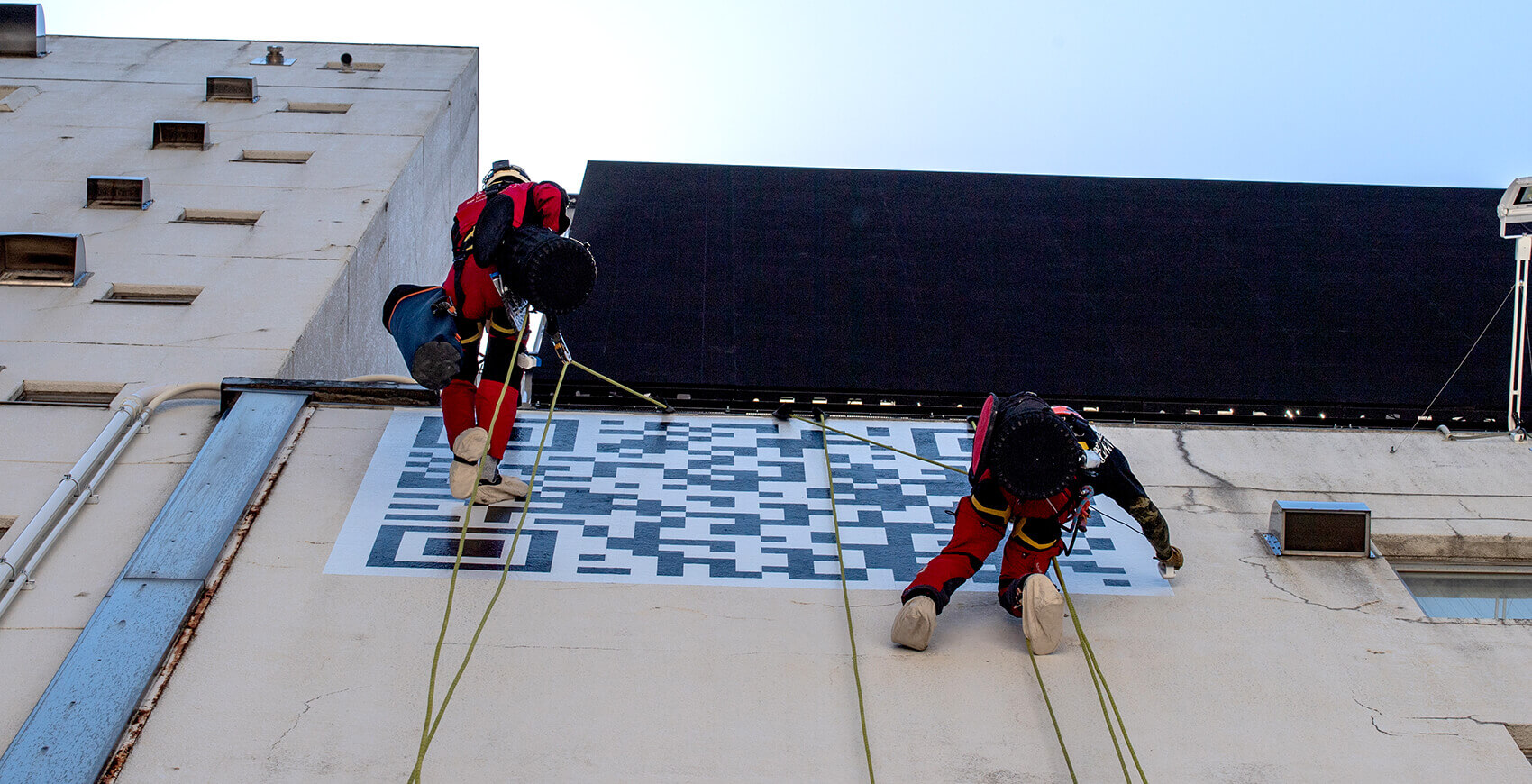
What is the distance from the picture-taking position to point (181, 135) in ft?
32.5

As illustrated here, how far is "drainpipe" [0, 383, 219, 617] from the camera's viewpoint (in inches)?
179

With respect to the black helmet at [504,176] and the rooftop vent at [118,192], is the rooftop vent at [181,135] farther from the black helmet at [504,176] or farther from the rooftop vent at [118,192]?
the black helmet at [504,176]

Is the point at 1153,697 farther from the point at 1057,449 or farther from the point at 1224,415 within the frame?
the point at 1224,415

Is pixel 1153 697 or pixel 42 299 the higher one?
pixel 42 299

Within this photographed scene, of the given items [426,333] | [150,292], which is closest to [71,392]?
[150,292]

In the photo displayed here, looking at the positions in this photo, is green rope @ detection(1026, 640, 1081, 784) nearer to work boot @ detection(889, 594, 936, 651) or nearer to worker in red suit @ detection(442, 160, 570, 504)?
work boot @ detection(889, 594, 936, 651)

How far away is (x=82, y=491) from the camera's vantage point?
508 centimetres

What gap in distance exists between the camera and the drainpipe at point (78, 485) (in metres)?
4.55

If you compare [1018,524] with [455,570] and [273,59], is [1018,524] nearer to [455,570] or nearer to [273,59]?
[455,570]

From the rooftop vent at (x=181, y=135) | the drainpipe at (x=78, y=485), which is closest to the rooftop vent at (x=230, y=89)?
the rooftop vent at (x=181, y=135)

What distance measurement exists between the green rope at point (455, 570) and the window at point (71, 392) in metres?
2.35

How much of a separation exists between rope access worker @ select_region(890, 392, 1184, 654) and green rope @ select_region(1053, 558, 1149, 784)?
10cm

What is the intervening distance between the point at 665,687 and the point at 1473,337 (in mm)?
7355

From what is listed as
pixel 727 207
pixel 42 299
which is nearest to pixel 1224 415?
pixel 727 207
